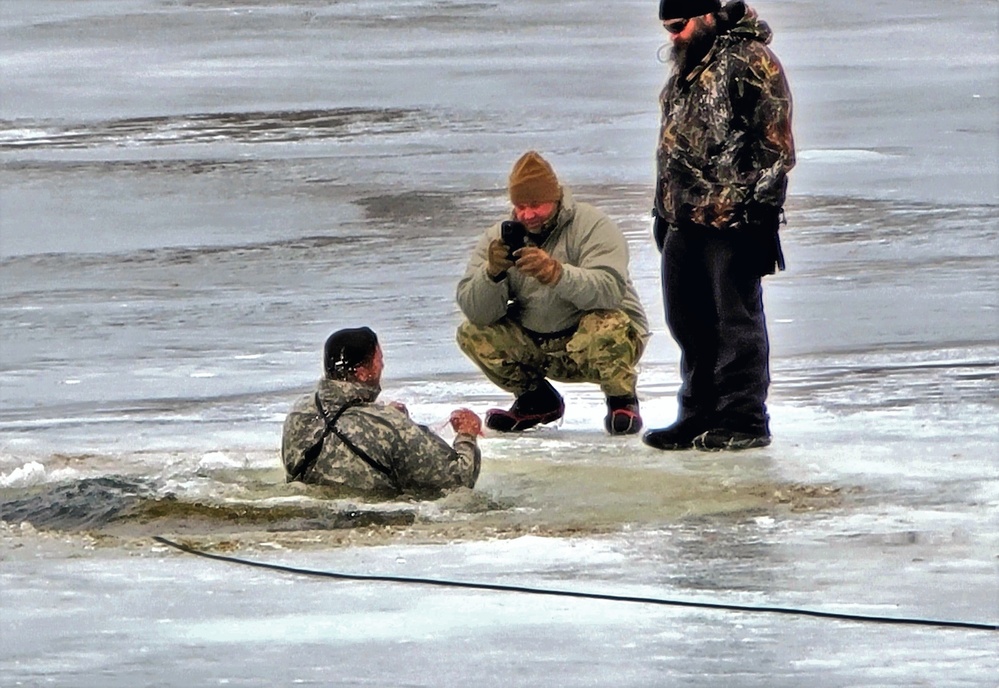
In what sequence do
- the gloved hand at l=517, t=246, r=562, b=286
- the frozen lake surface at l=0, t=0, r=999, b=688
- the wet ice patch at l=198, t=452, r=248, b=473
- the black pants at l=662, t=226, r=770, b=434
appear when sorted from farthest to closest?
the black pants at l=662, t=226, r=770, b=434, the gloved hand at l=517, t=246, r=562, b=286, the wet ice patch at l=198, t=452, r=248, b=473, the frozen lake surface at l=0, t=0, r=999, b=688

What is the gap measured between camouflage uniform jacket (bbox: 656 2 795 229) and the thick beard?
0.02 metres

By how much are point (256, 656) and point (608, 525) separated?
1.54 meters

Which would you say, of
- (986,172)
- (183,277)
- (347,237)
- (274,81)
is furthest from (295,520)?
(274,81)

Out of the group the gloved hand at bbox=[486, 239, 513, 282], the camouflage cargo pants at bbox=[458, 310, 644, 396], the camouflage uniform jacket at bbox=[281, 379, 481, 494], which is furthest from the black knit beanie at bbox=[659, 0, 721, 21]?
the camouflage uniform jacket at bbox=[281, 379, 481, 494]

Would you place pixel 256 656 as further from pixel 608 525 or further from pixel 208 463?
pixel 208 463

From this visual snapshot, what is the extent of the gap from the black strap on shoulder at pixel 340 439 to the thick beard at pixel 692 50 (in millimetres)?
1632

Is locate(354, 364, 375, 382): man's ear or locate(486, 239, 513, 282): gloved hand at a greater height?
locate(486, 239, 513, 282): gloved hand

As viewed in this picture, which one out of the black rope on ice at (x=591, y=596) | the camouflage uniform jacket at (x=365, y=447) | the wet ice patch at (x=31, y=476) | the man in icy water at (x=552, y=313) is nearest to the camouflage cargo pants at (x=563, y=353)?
the man in icy water at (x=552, y=313)

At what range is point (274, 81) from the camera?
720 inches

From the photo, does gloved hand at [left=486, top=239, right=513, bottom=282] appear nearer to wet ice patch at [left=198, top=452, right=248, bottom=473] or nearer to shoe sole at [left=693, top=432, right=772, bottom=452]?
shoe sole at [left=693, top=432, right=772, bottom=452]

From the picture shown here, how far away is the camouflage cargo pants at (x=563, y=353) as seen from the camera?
7.57 meters

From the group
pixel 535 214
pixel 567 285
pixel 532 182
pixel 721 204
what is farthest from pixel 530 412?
pixel 721 204

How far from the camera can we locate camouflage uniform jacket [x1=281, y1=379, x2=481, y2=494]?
21.1 feet

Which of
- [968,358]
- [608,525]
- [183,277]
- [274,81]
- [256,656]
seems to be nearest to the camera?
[256,656]
